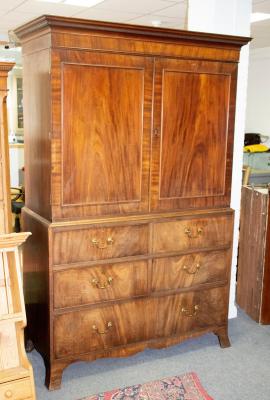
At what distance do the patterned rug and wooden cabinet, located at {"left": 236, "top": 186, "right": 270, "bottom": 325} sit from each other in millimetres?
888

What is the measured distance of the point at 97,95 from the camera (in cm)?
221

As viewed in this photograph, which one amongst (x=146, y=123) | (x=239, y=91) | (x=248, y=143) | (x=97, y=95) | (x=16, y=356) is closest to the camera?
(x=16, y=356)

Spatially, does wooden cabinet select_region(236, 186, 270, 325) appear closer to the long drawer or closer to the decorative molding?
the long drawer

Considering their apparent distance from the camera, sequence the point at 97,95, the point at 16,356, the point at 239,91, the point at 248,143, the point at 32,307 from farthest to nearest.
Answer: the point at 248,143
the point at 239,91
the point at 32,307
the point at 97,95
the point at 16,356

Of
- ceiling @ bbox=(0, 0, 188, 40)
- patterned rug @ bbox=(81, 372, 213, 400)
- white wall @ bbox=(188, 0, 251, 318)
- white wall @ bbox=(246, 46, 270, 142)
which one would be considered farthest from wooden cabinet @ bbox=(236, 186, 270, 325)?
white wall @ bbox=(246, 46, 270, 142)

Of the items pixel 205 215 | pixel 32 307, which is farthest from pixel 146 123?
pixel 32 307

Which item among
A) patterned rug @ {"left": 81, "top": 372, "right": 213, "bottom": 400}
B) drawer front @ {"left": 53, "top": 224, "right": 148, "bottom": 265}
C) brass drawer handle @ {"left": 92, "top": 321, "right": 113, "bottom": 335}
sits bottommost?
patterned rug @ {"left": 81, "top": 372, "right": 213, "bottom": 400}

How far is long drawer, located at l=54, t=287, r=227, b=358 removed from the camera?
7.68 ft

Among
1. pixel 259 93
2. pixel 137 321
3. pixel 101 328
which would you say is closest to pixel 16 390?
pixel 101 328

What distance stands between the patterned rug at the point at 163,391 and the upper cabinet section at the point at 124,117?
36.0 inches

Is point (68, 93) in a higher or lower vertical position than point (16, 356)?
higher

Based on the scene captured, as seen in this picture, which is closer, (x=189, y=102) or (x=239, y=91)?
(x=189, y=102)

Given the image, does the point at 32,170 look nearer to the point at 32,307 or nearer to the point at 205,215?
the point at 32,307

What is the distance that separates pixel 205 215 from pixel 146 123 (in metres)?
0.64
